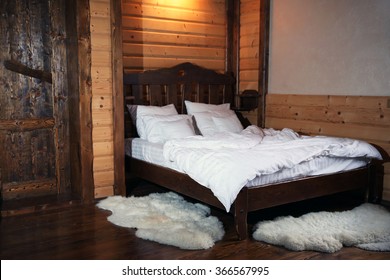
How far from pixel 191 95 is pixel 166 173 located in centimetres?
179

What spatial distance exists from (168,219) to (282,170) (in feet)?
3.45

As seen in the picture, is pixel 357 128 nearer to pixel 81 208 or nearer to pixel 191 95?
pixel 191 95

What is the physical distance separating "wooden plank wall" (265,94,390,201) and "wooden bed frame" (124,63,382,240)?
0.36 meters

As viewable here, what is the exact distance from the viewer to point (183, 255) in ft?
9.97

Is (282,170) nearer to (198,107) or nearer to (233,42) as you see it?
(198,107)

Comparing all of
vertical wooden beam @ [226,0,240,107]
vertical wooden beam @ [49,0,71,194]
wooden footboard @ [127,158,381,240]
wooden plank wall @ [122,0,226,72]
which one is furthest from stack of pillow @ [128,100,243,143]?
vertical wooden beam @ [49,0,71,194]

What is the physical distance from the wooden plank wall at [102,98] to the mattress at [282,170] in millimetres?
397

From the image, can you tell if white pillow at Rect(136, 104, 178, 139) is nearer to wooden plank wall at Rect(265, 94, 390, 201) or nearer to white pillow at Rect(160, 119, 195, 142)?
white pillow at Rect(160, 119, 195, 142)

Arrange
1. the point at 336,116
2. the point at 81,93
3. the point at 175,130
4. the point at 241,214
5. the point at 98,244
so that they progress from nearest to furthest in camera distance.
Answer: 1. the point at 98,244
2. the point at 241,214
3. the point at 81,93
4. the point at 175,130
5. the point at 336,116

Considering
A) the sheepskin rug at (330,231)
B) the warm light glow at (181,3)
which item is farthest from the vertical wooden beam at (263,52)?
the sheepskin rug at (330,231)

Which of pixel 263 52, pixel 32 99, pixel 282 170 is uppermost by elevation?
pixel 263 52

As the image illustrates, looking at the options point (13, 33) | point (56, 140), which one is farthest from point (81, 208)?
point (13, 33)

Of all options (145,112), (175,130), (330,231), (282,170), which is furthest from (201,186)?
(145,112)

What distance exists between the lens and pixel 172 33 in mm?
5680
